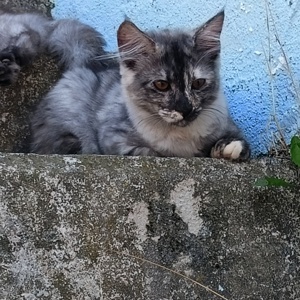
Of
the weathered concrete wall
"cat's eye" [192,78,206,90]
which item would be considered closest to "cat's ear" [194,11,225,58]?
"cat's eye" [192,78,206,90]

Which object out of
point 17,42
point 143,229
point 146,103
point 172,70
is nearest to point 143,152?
point 146,103

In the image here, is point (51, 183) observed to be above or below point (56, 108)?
above

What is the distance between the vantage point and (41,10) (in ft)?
11.5

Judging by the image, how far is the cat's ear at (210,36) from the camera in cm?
242

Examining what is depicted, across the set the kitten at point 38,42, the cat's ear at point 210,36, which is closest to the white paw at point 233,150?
the cat's ear at point 210,36

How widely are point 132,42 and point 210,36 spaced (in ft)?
0.98

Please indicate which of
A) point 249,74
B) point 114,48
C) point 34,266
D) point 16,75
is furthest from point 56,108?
point 34,266

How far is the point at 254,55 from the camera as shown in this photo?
109 inches

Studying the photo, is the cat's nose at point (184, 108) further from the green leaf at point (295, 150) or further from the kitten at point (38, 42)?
the kitten at point (38, 42)

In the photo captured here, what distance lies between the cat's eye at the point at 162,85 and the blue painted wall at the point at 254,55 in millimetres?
Answer: 468

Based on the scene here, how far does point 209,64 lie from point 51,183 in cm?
86

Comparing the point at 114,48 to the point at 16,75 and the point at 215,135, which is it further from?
the point at 215,135

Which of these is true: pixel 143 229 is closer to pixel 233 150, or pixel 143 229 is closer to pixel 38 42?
pixel 233 150

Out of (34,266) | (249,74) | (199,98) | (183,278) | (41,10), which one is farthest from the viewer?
(41,10)
